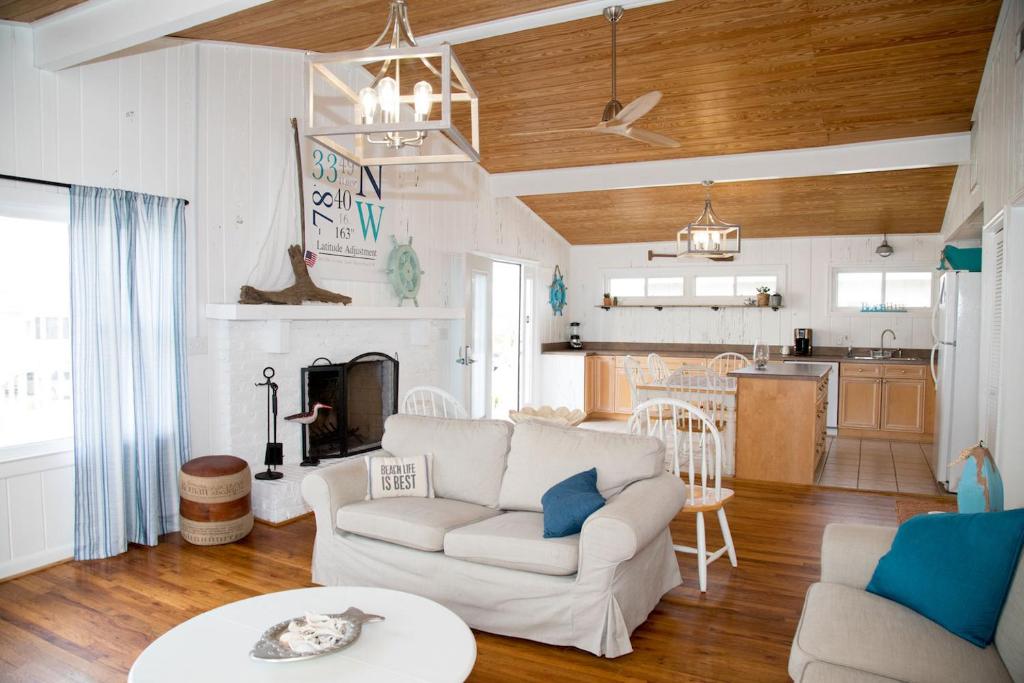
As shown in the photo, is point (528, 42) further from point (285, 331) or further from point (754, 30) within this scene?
point (285, 331)

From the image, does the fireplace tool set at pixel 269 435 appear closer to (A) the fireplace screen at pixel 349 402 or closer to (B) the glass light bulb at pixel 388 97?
(A) the fireplace screen at pixel 349 402

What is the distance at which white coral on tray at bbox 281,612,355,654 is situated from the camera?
206 centimetres

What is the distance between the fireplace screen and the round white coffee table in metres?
2.80

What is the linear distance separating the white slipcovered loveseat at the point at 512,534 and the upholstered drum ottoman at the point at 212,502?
35.2 inches

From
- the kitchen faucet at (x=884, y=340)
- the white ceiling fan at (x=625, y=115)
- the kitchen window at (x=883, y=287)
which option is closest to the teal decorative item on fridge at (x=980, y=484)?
the white ceiling fan at (x=625, y=115)

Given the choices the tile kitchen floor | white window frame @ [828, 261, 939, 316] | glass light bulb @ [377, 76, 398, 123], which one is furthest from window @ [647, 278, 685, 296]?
glass light bulb @ [377, 76, 398, 123]

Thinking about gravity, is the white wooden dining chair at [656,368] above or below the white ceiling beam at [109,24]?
below

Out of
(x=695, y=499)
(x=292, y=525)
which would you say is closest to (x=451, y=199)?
(x=292, y=525)

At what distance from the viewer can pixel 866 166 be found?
586cm

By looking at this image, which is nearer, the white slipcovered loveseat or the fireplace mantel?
the white slipcovered loveseat

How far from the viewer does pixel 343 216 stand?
18.0 ft

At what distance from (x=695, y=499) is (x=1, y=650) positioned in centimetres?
310

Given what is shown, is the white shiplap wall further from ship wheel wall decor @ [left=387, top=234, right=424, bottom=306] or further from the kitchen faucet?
the kitchen faucet

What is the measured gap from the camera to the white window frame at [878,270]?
800 centimetres
